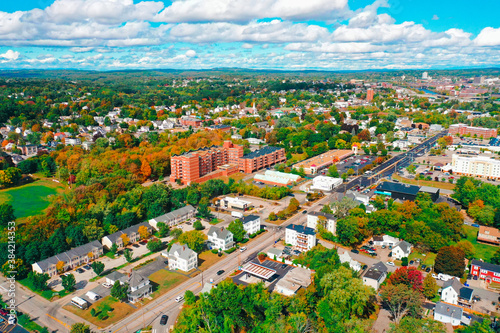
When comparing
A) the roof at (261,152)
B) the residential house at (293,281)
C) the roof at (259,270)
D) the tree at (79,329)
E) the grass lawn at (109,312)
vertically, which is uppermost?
the roof at (261,152)

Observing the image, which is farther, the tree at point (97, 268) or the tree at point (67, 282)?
the tree at point (97, 268)

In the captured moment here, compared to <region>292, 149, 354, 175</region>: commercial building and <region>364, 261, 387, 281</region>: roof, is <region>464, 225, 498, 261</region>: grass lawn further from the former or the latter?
<region>292, 149, 354, 175</region>: commercial building

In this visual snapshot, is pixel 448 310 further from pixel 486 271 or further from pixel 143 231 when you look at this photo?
pixel 143 231

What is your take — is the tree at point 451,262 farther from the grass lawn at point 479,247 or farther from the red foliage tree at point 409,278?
the grass lawn at point 479,247

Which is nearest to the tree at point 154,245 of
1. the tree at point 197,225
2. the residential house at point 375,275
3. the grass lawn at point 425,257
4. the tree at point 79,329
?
the tree at point 197,225

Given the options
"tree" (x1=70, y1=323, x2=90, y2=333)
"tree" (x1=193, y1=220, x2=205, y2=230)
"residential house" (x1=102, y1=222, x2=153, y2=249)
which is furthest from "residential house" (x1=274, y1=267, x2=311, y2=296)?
"residential house" (x1=102, y1=222, x2=153, y2=249)

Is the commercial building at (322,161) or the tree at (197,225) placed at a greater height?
the commercial building at (322,161)

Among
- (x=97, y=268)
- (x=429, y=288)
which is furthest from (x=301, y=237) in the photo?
(x=97, y=268)
